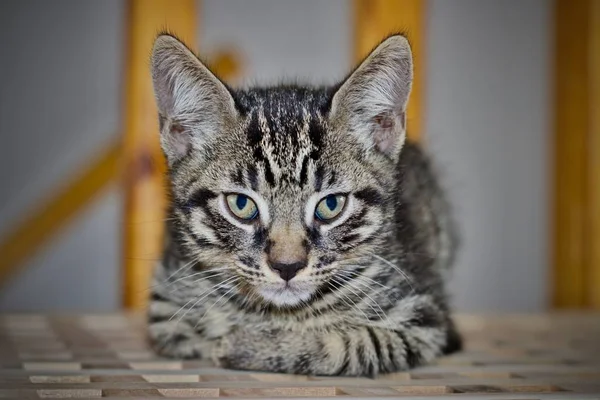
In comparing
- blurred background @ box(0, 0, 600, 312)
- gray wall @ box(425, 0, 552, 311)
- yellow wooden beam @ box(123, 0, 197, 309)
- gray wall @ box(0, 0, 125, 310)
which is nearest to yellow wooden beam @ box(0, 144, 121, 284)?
blurred background @ box(0, 0, 600, 312)

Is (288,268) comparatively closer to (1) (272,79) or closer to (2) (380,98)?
(2) (380,98)

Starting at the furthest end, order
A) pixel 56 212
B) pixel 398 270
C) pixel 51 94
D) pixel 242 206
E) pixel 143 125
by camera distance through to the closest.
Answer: pixel 51 94 → pixel 56 212 → pixel 143 125 → pixel 398 270 → pixel 242 206

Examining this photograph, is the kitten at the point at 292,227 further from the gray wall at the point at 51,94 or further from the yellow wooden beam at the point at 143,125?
the gray wall at the point at 51,94

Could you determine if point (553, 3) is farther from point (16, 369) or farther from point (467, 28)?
point (16, 369)

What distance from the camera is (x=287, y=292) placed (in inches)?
63.3

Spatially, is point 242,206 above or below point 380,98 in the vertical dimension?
below

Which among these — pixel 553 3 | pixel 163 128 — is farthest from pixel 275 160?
pixel 553 3

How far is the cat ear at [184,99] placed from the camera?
1739 millimetres

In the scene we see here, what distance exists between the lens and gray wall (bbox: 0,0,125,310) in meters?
4.00

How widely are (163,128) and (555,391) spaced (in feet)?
3.02

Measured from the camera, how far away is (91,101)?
4035 mm

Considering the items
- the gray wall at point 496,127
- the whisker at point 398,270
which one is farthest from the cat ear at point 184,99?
the gray wall at point 496,127

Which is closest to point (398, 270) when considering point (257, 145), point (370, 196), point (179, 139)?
point (370, 196)

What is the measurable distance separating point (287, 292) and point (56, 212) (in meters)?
2.35
